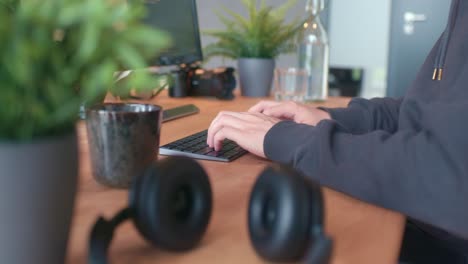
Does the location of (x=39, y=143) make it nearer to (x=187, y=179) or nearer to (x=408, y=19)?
(x=187, y=179)

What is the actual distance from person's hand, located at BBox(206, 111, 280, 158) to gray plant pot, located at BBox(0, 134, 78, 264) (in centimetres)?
44

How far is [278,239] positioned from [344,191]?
26 cm

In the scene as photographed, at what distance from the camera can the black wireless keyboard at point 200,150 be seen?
79cm

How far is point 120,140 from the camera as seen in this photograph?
58 cm

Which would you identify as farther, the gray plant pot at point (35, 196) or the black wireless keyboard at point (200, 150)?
the black wireless keyboard at point (200, 150)

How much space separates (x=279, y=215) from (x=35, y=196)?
0.60ft

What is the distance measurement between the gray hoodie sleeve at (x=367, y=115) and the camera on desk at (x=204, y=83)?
56 centimetres

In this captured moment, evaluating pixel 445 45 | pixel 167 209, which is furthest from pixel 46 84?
pixel 445 45

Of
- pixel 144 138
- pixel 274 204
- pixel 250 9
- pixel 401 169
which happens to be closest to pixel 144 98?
pixel 250 9

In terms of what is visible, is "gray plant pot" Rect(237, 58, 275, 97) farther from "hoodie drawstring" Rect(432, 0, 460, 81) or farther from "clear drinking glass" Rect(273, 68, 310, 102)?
"hoodie drawstring" Rect(432, 0, 460, 81)

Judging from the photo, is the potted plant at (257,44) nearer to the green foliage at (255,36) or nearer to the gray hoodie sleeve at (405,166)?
the green foliage at (255,36)

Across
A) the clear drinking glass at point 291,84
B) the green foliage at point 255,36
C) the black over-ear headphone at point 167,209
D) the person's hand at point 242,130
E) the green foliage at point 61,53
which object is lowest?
the clear drinking glass at point 291,84

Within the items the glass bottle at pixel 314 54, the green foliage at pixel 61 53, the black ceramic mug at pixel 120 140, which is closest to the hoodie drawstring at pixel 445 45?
the black ceramic mug at pixel 120 140

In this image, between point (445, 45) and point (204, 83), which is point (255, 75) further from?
point (445, 45)
